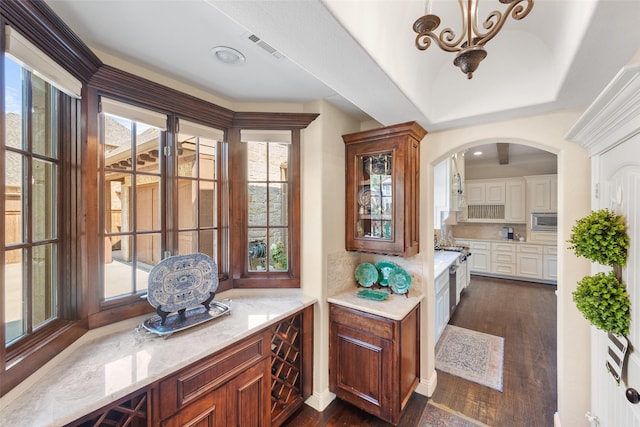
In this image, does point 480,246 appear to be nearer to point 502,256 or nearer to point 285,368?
point 502,256

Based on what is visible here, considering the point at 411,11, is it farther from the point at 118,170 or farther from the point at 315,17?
the point at 118,170

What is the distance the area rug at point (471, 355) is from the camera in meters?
2.50

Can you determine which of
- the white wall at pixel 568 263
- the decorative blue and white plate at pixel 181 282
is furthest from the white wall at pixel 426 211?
the decorative blue and white plate at pixel 181 282

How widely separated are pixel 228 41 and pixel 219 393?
2.06 m

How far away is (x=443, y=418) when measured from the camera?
199cm

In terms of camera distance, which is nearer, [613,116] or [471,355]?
[613,116]

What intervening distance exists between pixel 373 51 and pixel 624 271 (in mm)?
1587

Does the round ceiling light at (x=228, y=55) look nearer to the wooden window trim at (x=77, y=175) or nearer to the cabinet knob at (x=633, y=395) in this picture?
the wooden window trim at (x=77, y=175)

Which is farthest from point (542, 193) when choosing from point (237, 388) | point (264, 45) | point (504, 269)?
point (237, 388)

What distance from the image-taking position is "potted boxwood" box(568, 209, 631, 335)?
3.62 ft

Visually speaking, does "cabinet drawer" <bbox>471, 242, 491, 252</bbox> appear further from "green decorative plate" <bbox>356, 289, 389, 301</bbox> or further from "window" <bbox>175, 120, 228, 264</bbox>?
"window" <bbox>175, 120, 228, 264</bbox>

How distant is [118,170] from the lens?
1.62 meters

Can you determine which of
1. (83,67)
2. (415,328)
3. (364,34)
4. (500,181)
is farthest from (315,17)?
(500,181)

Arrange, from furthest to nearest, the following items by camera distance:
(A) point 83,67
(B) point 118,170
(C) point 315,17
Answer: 1. (B) point 118,170
2. (A) point 83,67
3. (C) point 315,17
